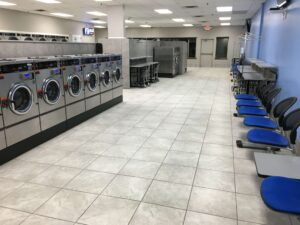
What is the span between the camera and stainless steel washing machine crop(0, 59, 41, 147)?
333 centimetres

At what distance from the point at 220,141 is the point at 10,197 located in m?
3.10

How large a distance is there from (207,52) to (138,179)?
1759cm

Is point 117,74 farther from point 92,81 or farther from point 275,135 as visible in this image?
point 275,135

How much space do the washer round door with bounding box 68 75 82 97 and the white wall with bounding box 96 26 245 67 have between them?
1562 centimetres

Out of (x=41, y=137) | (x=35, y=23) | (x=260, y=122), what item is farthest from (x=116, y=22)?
(x=260, y=122)

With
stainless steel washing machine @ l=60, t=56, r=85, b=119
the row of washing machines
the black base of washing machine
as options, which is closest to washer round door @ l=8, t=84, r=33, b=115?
the row of washing machines

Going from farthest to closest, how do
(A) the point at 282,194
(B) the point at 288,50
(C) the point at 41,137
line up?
(B) the point at 288,50
(C) the point at 41,137
(A) the point at 282,194

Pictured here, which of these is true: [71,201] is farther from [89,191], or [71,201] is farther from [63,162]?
[63,162]

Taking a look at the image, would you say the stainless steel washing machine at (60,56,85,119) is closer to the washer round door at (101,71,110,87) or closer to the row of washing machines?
the row of washing machines

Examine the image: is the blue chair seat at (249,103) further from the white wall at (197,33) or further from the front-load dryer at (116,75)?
the white wall at (197,33)

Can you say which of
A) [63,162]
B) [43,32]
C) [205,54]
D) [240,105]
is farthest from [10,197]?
[205,54]

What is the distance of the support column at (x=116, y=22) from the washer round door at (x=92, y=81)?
3917 mm

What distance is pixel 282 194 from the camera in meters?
1.74

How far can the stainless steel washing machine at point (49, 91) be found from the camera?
3.93 metres
